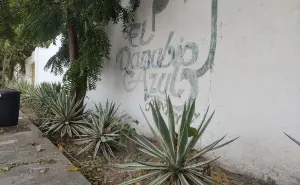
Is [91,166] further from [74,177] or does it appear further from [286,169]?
[286,169]

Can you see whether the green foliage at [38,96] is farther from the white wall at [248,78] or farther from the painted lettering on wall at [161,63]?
the white wall at [248,78]

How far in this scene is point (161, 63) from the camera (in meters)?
4.45

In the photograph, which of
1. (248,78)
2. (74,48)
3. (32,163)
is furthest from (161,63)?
(32,163)

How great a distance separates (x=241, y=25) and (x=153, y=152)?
1.86 metres

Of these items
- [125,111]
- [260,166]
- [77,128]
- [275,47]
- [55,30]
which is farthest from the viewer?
[125,111]

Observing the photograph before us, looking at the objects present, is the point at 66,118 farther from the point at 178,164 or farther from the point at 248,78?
the point at 248,78

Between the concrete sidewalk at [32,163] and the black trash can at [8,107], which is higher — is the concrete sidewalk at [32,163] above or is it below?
below

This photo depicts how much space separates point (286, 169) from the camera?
2.59 meters

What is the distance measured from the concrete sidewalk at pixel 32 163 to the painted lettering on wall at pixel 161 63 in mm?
1861

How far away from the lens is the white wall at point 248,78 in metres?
2.57

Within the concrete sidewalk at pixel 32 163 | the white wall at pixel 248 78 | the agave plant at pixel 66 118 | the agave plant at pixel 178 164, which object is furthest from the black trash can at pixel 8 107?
the agave plant at pixel 178 164

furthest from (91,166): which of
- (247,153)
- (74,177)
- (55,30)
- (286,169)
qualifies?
(55,30)

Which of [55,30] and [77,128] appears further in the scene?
[55,30]

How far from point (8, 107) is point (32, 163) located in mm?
2922
